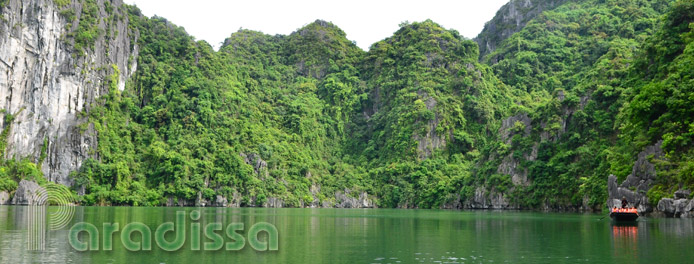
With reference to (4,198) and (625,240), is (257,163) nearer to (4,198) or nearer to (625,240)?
(4,198)

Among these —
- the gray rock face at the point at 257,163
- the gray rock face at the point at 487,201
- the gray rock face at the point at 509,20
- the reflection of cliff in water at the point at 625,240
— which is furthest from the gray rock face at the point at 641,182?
the gray rock face at the point at 509,20

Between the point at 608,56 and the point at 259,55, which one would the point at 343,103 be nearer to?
the point at 259,55

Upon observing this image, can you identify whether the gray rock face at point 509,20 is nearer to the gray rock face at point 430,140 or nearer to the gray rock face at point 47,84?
the gray rock face at point 430,140

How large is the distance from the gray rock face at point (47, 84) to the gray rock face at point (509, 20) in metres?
107

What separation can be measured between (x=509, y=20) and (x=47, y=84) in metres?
121

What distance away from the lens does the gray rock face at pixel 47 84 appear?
316ft

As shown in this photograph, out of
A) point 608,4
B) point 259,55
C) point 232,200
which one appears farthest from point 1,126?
point 608,4

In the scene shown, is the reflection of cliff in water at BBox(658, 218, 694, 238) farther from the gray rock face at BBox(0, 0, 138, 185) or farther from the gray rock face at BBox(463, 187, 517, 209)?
the gray rock face at BBox(0, 0, 138, 185)

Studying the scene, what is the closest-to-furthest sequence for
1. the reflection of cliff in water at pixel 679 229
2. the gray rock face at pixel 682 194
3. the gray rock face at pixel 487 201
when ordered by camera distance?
the reflection of cliff in water at pixel 679 229
the gray rock face at pixel 682 194
the gray rock face at pixel 487 201

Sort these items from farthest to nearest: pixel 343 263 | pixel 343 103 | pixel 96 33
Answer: pixel 343 103
pixel 96 33
pixel 343 263

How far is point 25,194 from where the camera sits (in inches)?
3442

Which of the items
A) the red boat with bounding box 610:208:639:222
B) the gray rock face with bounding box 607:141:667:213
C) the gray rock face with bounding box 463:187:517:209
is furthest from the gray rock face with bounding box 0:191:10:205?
the red boat with bounding box 610:208:639:222

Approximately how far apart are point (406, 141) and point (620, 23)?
163ft

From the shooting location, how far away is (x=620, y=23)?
433ft
